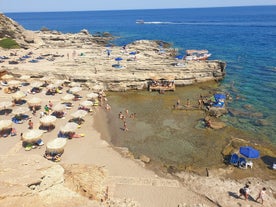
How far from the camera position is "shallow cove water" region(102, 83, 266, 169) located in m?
22.9

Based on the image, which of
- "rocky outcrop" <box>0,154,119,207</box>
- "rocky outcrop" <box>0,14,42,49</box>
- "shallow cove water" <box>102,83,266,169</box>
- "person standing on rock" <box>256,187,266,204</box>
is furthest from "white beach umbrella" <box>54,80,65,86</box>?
"rocky outcrop" <box>0,14,42,49</box>

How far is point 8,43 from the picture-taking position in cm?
6006

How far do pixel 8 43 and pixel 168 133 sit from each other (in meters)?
49.6

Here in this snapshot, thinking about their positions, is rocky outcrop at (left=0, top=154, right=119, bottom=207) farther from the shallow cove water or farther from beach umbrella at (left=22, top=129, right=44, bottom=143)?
the shallow cove water

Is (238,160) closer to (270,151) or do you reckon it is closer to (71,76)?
(270,151)

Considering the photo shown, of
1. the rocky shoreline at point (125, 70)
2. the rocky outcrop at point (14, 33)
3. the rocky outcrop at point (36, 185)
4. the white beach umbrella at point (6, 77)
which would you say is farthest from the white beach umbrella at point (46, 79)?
the rocky outcrop at point (36, 185)

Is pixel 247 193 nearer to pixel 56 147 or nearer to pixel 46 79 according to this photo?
pixel 56 147

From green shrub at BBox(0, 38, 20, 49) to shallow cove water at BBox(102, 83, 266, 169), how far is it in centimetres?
3554

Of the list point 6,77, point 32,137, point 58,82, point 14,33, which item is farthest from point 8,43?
point 32,137

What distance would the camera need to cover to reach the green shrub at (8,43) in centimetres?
5908

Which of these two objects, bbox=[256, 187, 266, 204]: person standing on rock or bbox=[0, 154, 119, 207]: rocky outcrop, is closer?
bbox=[0, 154, 119, 207]: rocky outcrop

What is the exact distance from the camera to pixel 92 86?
4003 centimetres

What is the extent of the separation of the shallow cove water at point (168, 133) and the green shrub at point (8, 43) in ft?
117

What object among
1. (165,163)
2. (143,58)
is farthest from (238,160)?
(143,58)
